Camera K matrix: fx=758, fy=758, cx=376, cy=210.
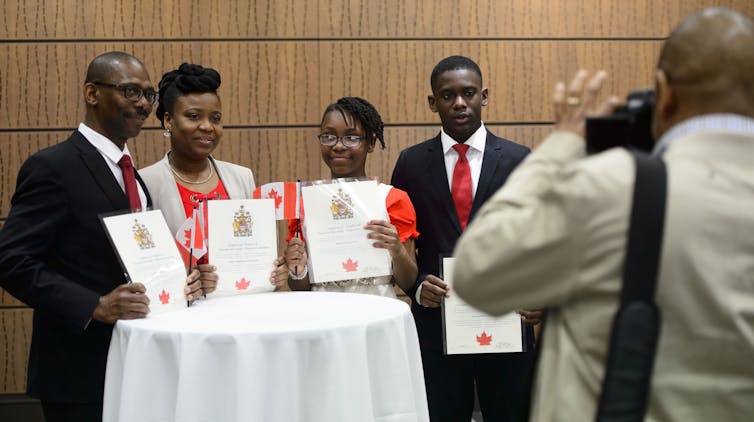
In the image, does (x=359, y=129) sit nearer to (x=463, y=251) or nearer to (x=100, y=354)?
(x=100, y=354)

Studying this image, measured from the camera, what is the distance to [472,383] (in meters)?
2.99

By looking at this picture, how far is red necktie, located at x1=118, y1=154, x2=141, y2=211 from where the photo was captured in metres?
2.50

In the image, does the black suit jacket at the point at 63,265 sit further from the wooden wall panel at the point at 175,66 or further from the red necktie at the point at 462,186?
the wooden wall panel at the point at 175,66

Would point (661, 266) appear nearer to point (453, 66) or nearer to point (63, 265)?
point (63, 265)

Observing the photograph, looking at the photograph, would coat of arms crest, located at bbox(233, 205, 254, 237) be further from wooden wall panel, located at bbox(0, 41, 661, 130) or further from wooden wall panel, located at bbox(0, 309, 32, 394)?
wooden wall panel, located at bbox(0, 309, 32, 394)

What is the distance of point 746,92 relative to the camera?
1.24 metres

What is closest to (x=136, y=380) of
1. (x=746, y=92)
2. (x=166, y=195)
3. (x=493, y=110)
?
(x=166, y=195)

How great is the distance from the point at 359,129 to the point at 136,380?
139 cm

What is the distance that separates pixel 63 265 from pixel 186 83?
91 centimetres

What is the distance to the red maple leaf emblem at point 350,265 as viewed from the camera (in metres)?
2.64

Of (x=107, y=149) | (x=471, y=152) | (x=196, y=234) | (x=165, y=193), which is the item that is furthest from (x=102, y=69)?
(x=471, y=152)

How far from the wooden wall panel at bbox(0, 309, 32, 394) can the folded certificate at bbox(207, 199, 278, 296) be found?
231cm

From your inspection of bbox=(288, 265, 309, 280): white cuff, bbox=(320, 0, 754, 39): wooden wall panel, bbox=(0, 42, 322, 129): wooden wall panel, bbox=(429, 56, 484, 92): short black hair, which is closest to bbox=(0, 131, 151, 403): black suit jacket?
bbox=(288, 265, 309, 280): white cuff

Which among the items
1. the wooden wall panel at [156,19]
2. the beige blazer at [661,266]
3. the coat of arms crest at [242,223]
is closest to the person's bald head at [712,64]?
the beige blazer at [661,266]
